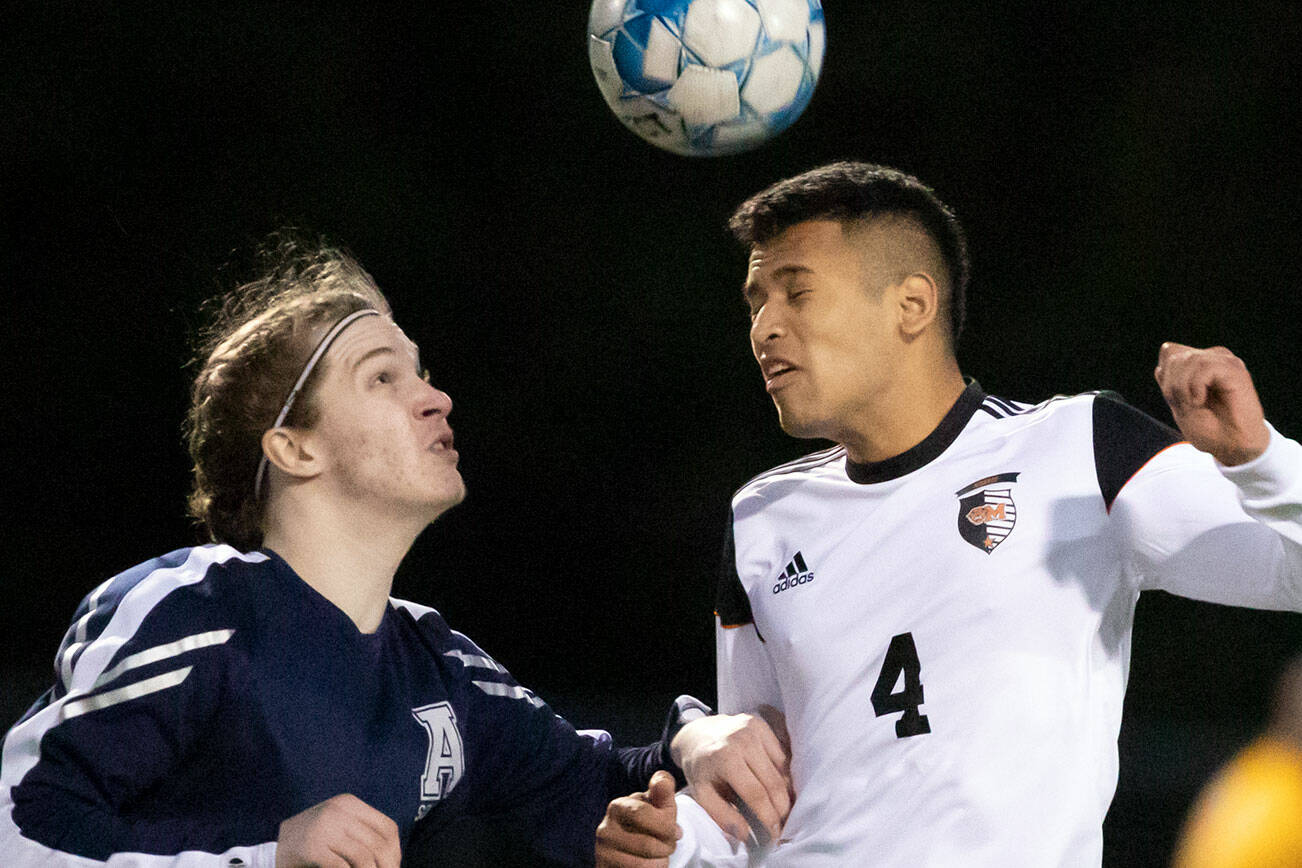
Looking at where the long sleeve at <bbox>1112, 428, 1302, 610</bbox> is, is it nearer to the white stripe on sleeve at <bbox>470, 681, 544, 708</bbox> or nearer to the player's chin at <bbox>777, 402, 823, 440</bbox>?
the player's chin at <bbox>777, 402, 823, 440</bbox>

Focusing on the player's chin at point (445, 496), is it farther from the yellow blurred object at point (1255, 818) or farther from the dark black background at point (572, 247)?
the dark black background at point (572, 247)

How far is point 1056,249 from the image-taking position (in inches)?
246

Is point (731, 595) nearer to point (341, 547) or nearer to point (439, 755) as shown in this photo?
point (439, 755)

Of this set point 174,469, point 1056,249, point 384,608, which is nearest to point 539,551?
point 174,469

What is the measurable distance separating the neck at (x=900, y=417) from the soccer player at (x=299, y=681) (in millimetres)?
557

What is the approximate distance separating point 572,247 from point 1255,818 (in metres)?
3.99

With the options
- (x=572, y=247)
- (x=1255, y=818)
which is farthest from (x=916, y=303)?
(x=572, y=247)

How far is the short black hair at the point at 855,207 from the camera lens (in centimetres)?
264

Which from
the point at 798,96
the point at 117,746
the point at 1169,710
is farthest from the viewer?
the point at 1169,710

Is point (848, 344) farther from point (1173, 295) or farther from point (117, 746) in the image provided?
point (1173, 295)

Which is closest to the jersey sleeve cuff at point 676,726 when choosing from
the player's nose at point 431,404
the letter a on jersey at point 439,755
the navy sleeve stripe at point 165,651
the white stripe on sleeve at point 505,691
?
the white stripe on sleeve at point 505,691

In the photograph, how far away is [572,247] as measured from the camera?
6.45m

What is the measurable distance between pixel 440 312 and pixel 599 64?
11.7ft

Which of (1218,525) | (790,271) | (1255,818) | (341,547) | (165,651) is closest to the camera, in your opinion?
(1218,525)
